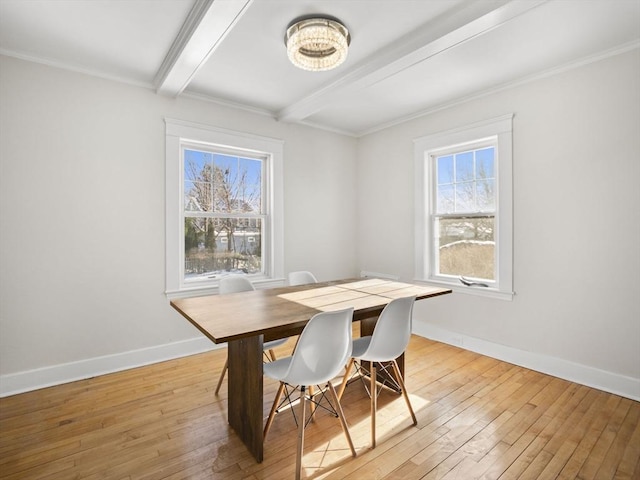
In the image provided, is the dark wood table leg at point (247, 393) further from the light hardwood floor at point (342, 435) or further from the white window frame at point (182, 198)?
the white window frame at point (182, 198)

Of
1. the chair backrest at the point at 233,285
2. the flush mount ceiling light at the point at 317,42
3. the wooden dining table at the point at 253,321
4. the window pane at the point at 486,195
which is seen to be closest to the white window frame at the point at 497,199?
the window pane at the point at 486,195

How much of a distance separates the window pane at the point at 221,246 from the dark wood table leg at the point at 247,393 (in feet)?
5.57

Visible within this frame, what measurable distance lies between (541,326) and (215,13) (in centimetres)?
368

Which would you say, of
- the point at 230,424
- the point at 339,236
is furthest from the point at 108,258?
the point at 339,236

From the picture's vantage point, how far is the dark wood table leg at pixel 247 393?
74.0 inches

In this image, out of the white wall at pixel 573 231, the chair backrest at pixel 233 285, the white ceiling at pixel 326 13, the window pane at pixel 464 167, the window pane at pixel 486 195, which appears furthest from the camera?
the window pane at pixel 464 167

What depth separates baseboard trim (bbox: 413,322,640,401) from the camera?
2607 millimetres

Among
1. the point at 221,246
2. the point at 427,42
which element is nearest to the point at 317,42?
the point at 427,42

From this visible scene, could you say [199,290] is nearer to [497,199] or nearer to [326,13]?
[326,13]

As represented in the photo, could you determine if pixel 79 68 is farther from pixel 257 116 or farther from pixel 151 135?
pixel 257 116

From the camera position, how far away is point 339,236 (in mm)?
4812

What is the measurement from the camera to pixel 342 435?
2.12m

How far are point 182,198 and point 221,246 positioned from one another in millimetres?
688

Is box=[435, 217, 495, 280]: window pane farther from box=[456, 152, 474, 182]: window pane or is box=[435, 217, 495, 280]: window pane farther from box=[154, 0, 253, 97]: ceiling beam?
box=[154, 0, 253, 97]: ceiling beam
